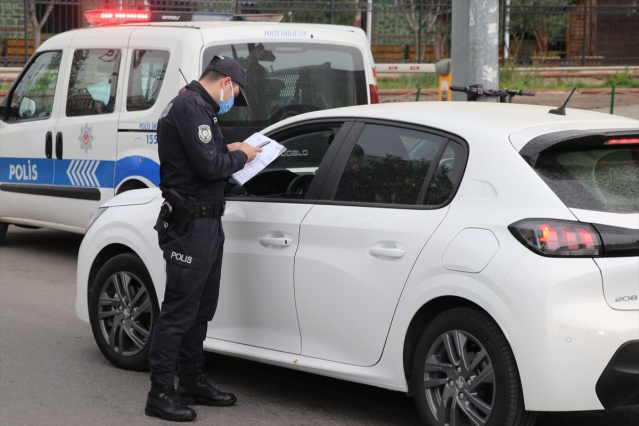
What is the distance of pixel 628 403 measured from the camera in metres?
4.70

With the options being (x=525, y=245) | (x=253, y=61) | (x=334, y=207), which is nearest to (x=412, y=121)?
(x=334, y=207)

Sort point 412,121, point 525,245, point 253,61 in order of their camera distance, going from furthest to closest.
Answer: point 253,61 → point 412,121 → point 525,245

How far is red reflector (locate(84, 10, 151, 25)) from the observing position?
1011cm

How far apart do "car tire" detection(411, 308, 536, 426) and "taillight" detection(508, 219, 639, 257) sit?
41 centimetres

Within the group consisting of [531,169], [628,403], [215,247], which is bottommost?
[628,403]

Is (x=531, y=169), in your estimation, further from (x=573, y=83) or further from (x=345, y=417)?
(x=573, y=83)

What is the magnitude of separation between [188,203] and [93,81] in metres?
4.52

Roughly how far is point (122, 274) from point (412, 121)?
6.80 ft

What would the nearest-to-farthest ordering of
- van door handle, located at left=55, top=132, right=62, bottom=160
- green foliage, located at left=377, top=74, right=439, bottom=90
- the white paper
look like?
the white paper, van door handle, located at left=55, top=132, right=62, bottom=160, green foliage, located at left=377, top=74, right=439, bottom=90

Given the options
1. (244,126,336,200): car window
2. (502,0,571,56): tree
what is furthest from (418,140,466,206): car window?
(502,0,571,56): tree

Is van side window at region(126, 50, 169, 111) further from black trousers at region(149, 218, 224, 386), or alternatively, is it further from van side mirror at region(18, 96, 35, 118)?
black trousers at region(149, 218, 224, 386)

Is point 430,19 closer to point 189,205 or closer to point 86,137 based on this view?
point 86,137

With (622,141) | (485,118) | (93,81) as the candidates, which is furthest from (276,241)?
(93,81)

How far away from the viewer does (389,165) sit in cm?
543
